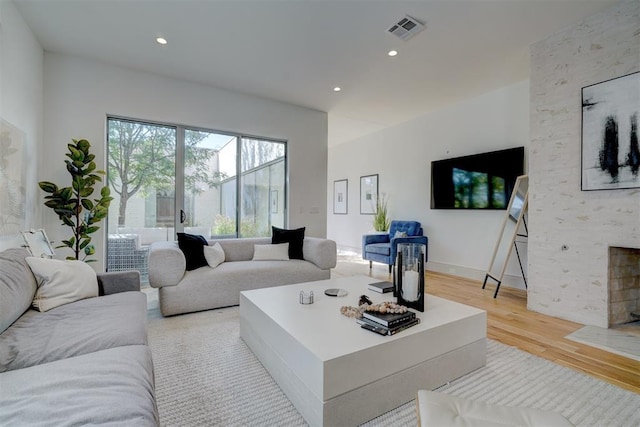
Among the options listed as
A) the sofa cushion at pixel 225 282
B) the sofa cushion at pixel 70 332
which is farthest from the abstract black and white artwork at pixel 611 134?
the sofa cushion at pixel 70 332

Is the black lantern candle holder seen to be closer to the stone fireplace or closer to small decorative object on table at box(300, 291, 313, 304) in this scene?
small decorative object on table at box(300, 291, 313, 304)

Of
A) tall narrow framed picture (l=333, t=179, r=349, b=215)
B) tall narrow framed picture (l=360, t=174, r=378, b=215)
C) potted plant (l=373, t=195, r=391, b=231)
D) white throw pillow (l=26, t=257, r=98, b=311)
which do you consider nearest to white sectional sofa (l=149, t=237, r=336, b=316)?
white throw pillow (l=26, t=257, r=98, b=311)

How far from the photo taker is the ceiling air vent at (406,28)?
2.61 meters

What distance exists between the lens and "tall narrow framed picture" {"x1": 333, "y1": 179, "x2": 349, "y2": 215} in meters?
7.13

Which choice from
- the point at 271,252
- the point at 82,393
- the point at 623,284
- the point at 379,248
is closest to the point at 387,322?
the point at 82,393

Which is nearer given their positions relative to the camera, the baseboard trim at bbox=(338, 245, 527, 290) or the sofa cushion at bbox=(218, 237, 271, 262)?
the sofa cushion at bbox=(218, 237, 271, 262)

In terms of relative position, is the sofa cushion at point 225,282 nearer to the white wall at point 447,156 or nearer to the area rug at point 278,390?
the area rug at point 278,390

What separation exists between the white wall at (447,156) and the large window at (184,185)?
7.48 ft

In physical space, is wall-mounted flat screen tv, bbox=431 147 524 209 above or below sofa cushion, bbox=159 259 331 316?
above

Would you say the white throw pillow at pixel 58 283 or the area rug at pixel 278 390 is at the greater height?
the white throw pillow at pixel 58 283

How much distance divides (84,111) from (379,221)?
479 cm

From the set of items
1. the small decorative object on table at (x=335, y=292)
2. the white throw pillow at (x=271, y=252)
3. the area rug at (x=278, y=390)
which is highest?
the white throw pillow at (x=271, y=252)

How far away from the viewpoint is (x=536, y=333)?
2402 millimetres

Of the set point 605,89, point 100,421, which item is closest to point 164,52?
point 100,421
